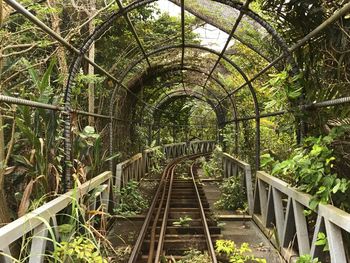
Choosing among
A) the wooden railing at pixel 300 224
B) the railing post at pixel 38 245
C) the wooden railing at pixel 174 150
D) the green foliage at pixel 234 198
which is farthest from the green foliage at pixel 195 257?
the wooden railing at pixel 174 150

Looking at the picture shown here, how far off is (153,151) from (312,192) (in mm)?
12256

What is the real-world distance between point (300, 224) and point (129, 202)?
4.78 meters

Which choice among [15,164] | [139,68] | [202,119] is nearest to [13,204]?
[15,164]

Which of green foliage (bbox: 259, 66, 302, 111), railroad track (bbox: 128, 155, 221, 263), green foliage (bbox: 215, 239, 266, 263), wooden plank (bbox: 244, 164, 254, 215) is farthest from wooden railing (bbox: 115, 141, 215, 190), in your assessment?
green foliage (bbox: 259, 66, 302, 111)

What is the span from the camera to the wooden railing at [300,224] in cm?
300

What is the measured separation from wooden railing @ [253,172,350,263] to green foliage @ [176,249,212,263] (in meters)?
0.94

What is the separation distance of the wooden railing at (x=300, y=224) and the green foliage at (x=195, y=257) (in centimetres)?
94

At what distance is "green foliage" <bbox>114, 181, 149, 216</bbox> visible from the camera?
7648mm

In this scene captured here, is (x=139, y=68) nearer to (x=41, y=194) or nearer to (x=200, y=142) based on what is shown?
(x=41, y=194)

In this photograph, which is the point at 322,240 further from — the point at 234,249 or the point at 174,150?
the point at 174,150

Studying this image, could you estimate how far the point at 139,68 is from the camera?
10938mm

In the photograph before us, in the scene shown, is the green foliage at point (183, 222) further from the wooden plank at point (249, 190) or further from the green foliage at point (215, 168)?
the green foliage at point (215, 168)

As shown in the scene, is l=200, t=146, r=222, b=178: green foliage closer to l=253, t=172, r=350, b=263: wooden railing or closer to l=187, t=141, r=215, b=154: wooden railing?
l=253, t=172, r=350, b=263: wooden railing

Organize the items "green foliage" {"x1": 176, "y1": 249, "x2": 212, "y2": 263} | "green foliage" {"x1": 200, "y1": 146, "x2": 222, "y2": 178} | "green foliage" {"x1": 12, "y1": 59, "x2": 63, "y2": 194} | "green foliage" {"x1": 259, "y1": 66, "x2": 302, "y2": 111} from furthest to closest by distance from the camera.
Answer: "green foliage" {"x1": 200, "y1": 146, "x2": 222, "y2": 178}
"green foliage" {"x1": 176, "y1": 249, "x2": 212, "y2": 263}
"green foliage" {"x1": 259, "y1": 66, "x2": 302, "y2": 111}
"green foliage" {"x1": 12, "y1": 59, "x2": 63, "y2": 194}
